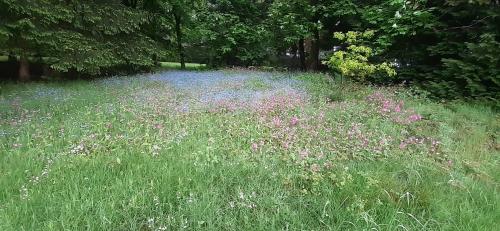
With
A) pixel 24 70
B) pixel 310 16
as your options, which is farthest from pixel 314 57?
pixel 24 70

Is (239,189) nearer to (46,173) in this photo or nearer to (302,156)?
(302,156)

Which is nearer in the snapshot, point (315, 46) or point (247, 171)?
point (247, 171)

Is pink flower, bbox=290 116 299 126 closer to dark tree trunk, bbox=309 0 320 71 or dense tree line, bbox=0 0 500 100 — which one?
dense tree line, bbox=0 0 500 100

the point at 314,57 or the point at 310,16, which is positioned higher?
the point at 310,16

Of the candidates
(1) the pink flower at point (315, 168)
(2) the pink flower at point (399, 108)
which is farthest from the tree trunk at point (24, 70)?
(1) the pink flower at point (315, 168)

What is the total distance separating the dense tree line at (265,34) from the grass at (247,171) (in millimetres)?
2611

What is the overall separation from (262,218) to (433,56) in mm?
11181

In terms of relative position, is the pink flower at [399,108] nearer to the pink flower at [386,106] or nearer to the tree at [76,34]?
the pink flower at [386,106]

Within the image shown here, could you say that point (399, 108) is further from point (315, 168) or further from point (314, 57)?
point (314, 57)

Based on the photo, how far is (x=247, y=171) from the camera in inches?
165

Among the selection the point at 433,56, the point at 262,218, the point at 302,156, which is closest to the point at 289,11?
the point at 433,56

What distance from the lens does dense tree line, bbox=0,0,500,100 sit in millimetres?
10422

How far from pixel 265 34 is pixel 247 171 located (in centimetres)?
1889

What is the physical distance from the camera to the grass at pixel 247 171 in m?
3.31
